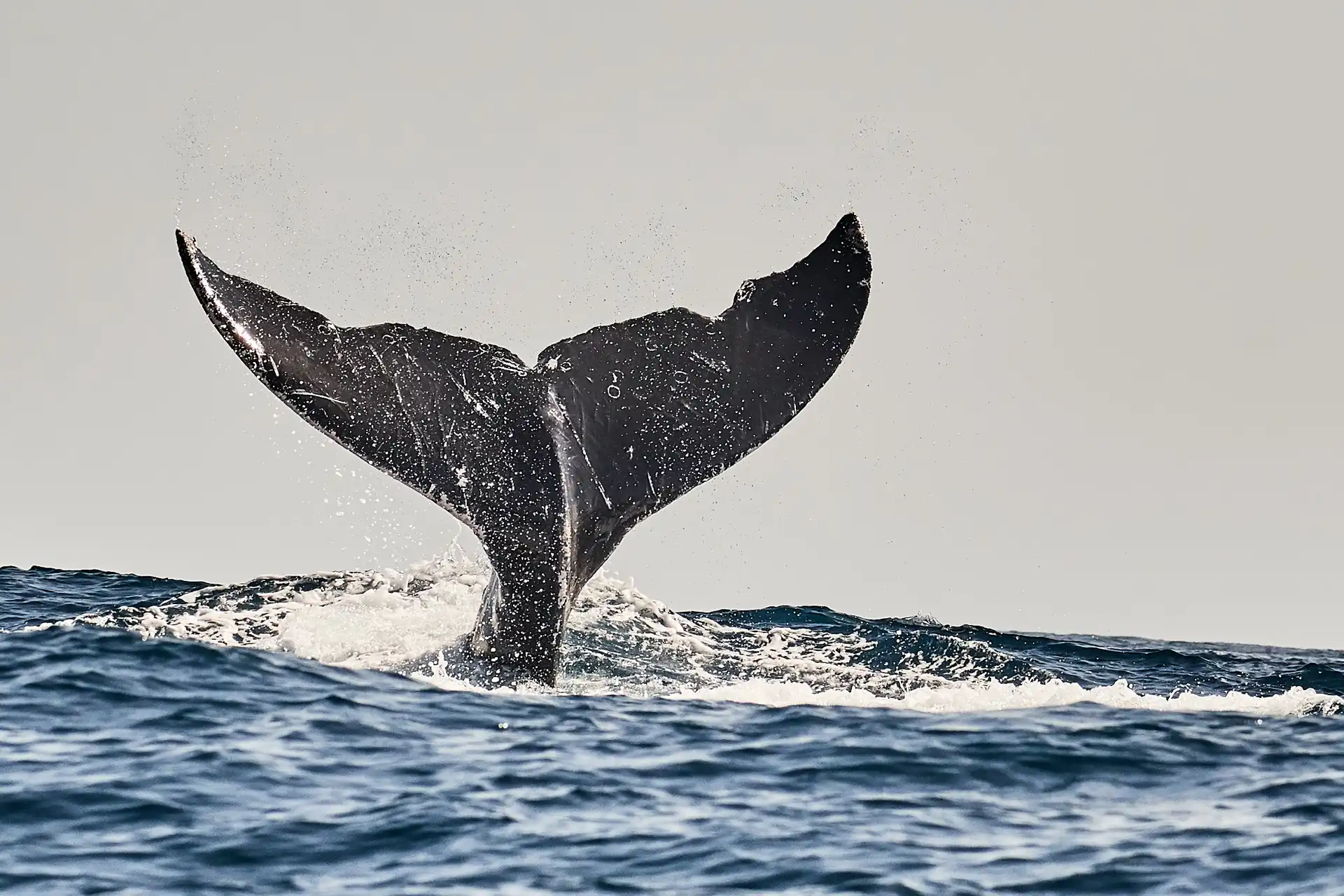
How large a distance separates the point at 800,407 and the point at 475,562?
5021mm

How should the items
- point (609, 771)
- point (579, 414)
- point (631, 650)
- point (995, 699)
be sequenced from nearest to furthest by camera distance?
point (609, 771) < point (579, 414) < point (995, 699) < point (631, 650)

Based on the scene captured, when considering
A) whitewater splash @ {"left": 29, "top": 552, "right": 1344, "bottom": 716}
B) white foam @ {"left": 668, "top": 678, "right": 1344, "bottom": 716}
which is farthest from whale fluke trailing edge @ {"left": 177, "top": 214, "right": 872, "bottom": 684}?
white foam @ {"left": 668, "top": 678, "right": 1344, "bottom": 716}

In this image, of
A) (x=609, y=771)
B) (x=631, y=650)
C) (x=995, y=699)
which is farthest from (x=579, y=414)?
(x=995, y=699)

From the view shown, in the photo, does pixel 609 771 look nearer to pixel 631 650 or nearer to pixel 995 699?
pixel 995 699

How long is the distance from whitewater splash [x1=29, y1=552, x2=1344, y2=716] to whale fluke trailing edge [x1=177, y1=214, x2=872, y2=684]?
704 mm

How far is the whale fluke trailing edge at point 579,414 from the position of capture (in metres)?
8.61

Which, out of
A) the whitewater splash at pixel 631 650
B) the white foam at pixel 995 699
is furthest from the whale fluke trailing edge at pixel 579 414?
the white foam at pixel 995 699

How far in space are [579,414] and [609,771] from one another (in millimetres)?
2400

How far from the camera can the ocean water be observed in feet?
19.6

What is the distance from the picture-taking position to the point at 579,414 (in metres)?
8.95

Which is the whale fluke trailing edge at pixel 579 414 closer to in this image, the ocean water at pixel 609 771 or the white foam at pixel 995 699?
the ocean water at pixel 609 771

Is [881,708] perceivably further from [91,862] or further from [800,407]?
[91,862]

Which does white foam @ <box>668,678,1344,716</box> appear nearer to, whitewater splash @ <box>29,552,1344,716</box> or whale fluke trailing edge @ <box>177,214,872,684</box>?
whitewater splash @ <box>29,552,1344,716</box>

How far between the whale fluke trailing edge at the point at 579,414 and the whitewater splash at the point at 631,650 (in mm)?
704
